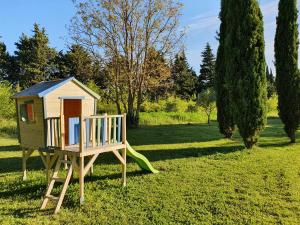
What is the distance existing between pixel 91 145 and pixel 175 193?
2.37 metres

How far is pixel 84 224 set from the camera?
18.7 ft

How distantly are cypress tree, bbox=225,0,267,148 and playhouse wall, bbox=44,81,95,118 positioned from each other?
231 inches

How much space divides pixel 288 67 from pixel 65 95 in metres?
10.0

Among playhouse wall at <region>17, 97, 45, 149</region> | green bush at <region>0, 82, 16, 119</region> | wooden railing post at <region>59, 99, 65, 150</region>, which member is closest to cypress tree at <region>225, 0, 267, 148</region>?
wooden railing post at <region>59, 99, 65, 150</region>

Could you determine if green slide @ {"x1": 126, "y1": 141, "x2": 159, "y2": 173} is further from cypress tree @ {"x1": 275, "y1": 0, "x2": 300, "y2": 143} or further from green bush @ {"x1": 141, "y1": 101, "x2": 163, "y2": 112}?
green bush @ {"x1": 141, "y1": 101, "x2": 163, "y2": 112}

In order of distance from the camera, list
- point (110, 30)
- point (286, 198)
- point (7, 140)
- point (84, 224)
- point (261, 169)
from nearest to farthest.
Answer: point (84, 224) < point (286, 198) < point (261, 169) < point (7, 140) < point (110, 30)

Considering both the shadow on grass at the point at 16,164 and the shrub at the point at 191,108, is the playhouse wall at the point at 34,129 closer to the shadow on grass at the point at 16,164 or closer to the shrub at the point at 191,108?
the shadow on grass at the point at 16,164

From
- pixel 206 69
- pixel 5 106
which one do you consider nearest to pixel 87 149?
pixel 5 106

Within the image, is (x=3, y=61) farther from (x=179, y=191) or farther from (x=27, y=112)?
(x=179, y=191)

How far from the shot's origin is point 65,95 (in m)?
7.99

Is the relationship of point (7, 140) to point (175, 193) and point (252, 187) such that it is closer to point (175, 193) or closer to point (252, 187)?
point (175, 193)

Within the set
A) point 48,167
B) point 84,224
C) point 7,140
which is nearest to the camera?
point 84,224

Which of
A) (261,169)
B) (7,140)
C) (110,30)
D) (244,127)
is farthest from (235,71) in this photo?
(7,140)

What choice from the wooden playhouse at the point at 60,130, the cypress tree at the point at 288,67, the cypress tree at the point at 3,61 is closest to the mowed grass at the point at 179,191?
the wooden playhouse at the point at 60,130
